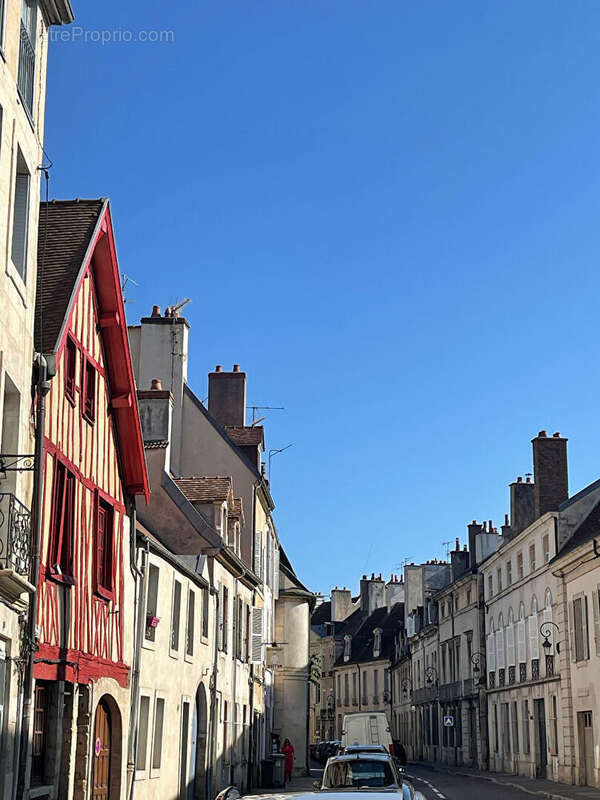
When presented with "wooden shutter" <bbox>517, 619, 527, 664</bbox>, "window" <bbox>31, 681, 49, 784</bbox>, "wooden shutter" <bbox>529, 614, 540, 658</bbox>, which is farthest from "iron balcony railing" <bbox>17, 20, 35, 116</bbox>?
"wooden shutter" <bbox>517, 619, 527, 664</bbox>

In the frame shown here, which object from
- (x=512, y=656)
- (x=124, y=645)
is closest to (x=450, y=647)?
(x=512, y=656)

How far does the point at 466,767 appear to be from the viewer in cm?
5162

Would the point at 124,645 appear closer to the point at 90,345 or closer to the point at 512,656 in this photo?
the point at 90,345

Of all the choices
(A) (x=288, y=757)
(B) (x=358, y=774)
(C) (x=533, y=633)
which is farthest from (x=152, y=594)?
(C) (x=533, y=633)

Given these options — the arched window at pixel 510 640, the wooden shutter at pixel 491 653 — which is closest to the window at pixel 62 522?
the arched window at pixel 510 640

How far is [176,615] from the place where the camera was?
2175 cm

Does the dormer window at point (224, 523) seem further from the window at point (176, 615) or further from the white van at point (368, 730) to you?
the white van at point (368, 730)

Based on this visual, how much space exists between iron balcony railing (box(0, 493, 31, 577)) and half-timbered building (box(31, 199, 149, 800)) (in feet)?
4.06

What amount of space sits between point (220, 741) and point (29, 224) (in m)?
16.4

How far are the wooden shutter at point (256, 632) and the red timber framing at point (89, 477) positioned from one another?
15.1 meters

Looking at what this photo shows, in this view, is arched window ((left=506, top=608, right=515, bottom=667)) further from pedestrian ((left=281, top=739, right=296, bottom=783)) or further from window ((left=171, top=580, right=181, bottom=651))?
window ((left=171, top=580, right=181, bottom=651))

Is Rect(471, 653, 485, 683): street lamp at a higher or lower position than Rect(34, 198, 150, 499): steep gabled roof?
lower

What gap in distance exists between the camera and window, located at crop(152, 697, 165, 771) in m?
19.8

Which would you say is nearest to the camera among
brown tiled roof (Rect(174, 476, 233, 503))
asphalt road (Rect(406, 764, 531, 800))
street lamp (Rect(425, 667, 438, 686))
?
brown tiled roof (Rect(174, 476, 233, 503))
